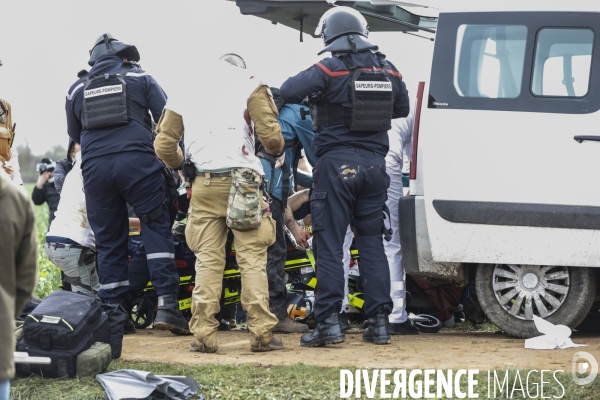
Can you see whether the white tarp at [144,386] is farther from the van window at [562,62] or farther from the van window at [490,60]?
the van window at [562,62]

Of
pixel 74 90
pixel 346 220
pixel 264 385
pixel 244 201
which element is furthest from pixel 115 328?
pixel 74 90

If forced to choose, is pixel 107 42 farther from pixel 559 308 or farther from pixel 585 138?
pixel 559 308

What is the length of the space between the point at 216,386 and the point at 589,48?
330 centimetres

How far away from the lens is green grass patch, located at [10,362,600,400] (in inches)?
205

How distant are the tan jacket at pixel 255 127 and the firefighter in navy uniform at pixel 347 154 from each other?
0.24 metres

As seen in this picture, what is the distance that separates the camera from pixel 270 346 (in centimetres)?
644

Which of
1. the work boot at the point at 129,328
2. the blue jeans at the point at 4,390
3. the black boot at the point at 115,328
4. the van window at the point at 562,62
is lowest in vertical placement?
the work boot at the point at 129,328

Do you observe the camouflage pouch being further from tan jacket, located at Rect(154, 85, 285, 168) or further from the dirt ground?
the dirt ground

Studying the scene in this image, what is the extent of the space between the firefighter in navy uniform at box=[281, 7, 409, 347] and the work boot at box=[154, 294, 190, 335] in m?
1.02

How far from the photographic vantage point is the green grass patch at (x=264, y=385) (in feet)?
17.0

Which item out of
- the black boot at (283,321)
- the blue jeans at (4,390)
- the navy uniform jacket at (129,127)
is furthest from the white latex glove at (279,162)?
the blue jeans at (4,390)

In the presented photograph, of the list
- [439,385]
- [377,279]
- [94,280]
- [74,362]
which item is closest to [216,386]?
[74,362]

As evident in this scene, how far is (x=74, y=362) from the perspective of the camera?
5.63 metres

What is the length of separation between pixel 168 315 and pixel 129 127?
1.40m
